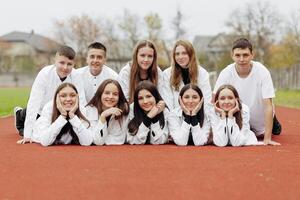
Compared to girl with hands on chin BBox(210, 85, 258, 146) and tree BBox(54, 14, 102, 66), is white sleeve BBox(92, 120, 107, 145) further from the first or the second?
tree BBox(54, 14, 102, 66)

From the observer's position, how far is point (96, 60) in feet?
27.2

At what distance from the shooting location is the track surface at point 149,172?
405cm

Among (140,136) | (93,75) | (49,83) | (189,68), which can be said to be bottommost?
(140,136)

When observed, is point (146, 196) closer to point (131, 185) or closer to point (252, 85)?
point (131, 185)

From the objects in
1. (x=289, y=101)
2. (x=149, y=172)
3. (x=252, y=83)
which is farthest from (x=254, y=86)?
(x=289, y=101)

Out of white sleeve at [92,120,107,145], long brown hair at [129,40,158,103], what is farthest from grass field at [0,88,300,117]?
white sleeve at [92,120,107,145]

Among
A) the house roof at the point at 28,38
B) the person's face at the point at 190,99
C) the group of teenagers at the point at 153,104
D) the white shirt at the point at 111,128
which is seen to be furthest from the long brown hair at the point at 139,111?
the house roof at the point at 28,38

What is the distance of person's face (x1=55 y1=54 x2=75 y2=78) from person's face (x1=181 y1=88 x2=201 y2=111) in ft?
5.77

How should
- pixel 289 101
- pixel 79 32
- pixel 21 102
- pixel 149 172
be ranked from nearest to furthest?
pixel 149 172 < pixel 21 102 < pixel 289 101 < pixel 79 32

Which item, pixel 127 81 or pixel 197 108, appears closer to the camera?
pixel 197 108

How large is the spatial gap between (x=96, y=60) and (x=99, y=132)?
55.5 inches

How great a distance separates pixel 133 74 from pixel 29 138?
1740 mm

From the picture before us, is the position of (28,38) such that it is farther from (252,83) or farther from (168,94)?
(252,83)

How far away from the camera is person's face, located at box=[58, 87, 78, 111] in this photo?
726 cm
